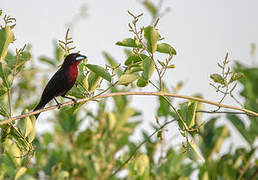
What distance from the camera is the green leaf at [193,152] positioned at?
242 cm

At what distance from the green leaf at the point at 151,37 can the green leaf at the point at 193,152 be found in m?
0.62

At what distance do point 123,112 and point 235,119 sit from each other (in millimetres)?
2210

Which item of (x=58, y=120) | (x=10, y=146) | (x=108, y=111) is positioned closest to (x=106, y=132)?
(x=108, y=111)

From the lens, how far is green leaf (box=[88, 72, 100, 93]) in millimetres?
2717

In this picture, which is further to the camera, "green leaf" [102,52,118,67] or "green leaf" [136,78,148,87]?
"green leaf" [102,52,118,67]

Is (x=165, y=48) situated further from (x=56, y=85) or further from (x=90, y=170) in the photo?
(x=56, y=85)

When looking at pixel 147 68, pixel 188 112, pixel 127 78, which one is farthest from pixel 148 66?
pixel 188 112

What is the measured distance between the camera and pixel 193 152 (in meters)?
2.46

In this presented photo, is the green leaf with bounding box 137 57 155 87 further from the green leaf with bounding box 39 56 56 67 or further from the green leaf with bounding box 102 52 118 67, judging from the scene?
the green leaf with bounding box 39 56 56 67

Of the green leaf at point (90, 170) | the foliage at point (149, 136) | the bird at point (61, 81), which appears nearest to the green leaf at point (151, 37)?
the foliage at point (149, 136)

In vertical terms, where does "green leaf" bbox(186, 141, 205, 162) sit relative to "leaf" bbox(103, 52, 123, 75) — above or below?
below

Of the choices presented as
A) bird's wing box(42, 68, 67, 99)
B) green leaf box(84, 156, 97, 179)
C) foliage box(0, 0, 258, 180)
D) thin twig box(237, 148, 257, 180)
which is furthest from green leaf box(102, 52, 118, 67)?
bird's wing box(42, 68, 67, 99)

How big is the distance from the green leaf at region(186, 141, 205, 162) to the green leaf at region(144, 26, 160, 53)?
62 cm

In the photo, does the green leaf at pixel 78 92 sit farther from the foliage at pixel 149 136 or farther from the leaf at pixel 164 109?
the leaf at pixel 164 109
